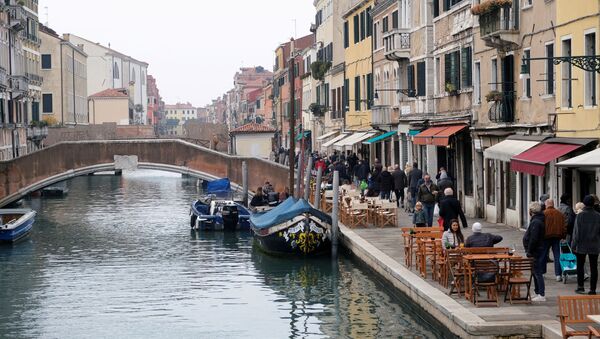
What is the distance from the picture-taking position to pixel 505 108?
25328 mm

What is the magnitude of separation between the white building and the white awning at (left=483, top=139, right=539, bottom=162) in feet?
318

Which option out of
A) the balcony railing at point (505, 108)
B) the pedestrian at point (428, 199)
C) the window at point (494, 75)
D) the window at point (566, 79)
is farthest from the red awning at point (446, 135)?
the window at point (566, 79)

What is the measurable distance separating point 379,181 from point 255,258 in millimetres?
6062

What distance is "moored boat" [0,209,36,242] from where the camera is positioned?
32.4 m

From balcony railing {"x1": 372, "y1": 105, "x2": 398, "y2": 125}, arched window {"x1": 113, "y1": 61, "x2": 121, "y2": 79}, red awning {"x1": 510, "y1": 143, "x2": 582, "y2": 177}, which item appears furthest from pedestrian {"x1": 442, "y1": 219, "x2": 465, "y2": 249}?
arched window {"x1": 113, "y1": 61, "x2": 121, "y2": 79}

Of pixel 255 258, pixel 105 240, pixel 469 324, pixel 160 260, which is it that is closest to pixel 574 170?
pixel 469 324

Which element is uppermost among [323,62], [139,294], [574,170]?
[323,62]

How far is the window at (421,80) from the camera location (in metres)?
34.6

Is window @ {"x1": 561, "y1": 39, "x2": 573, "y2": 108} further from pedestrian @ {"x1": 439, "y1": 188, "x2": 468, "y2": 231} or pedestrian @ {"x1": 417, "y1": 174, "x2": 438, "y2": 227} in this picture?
pedestrian @ {"x1": 417, "y1": 174, "x2": 438, "y2": 227}

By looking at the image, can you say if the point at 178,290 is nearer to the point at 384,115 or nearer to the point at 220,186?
the point at 220,186

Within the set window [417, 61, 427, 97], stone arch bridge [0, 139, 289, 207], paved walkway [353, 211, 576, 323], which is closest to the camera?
paved walkway [353, 211, 576, 323]

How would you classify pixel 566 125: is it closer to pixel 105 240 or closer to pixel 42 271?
pixel 42 271

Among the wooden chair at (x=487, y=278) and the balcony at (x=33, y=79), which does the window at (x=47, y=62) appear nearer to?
the balcony at (x=33, y=79)

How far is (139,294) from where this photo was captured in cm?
2280
